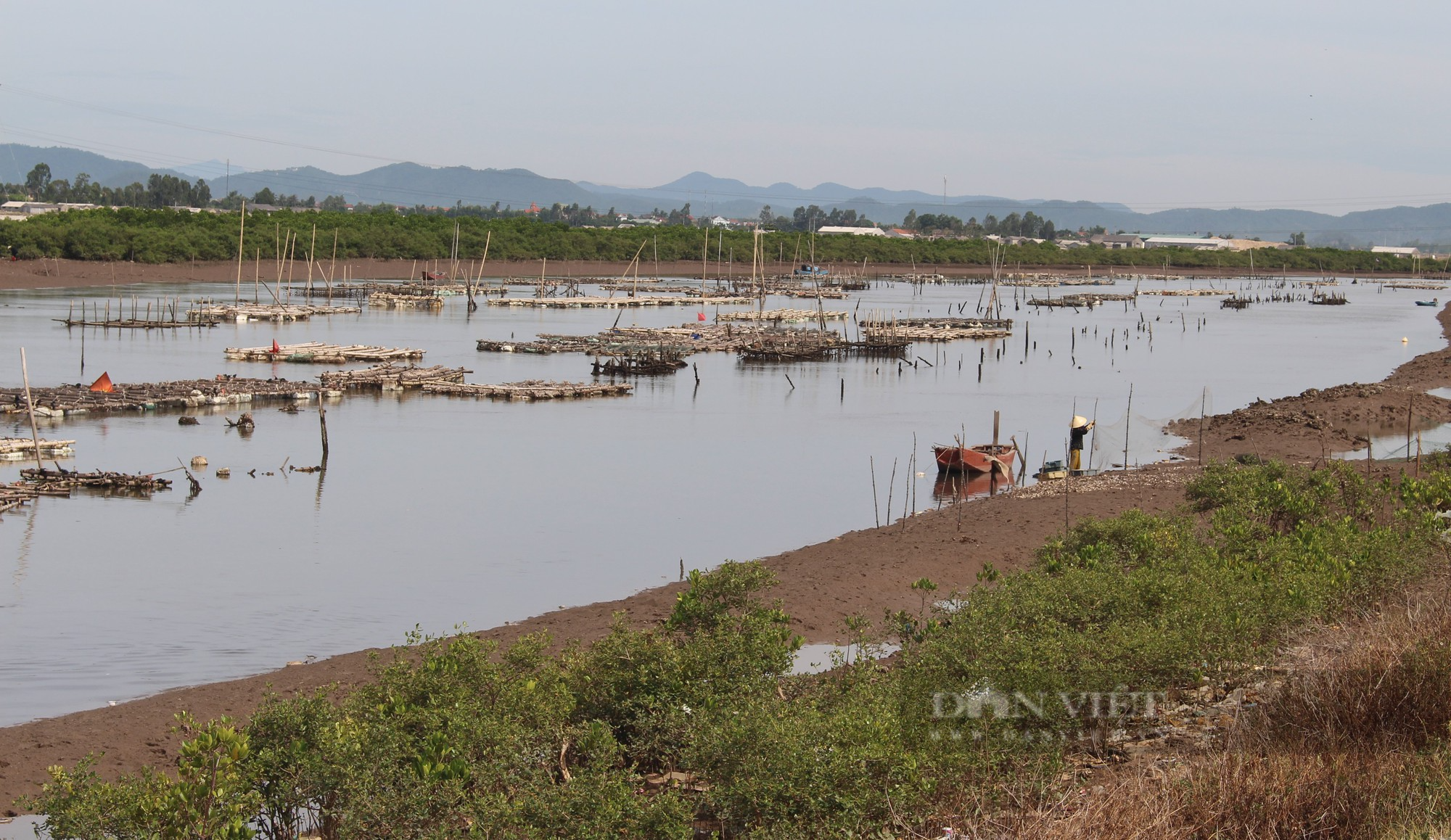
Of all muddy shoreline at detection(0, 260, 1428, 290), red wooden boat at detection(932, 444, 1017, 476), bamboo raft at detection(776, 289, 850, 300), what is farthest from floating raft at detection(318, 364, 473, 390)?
bamboo raft at detection(776, 289, 850, 300)

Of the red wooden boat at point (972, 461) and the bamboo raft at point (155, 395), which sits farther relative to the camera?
the bamboo raft at point (155, 395)

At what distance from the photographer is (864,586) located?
51.3 feet

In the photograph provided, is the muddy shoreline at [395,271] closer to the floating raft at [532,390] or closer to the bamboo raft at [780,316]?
the bamboo raft at [780,316]

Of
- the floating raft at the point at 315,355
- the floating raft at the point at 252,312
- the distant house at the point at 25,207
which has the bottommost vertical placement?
the floating raft at the point at 315,355

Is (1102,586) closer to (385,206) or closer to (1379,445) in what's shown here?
(1379,445)

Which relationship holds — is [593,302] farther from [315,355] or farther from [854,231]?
[854,231]

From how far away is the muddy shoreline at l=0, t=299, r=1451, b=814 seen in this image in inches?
423

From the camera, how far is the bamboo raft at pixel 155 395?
99.5 ft

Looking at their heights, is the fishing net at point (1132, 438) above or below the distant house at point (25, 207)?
below

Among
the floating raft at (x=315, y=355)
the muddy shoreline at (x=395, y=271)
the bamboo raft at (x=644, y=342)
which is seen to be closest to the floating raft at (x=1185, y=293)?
the muddy shoreline at (x=395, y=271)

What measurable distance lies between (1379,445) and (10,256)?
7125cm

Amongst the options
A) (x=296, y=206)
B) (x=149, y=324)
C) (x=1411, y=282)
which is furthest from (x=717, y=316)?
(x=296, y=206)

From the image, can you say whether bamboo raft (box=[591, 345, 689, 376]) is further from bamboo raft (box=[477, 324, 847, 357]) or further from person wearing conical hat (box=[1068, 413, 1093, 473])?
person wearing conical hat (box=[1068, 413, 1093, 473])

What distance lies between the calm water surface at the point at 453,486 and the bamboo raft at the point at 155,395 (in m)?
0.66
